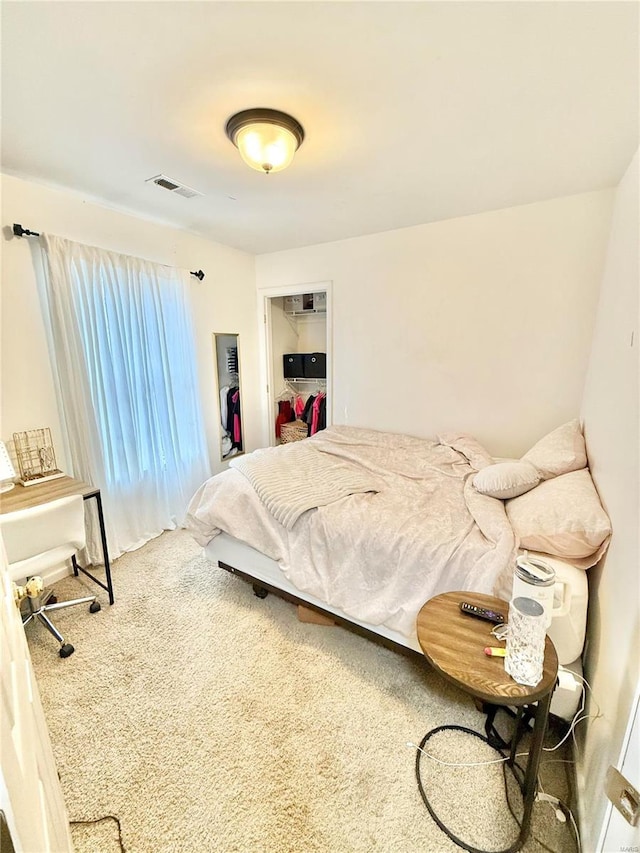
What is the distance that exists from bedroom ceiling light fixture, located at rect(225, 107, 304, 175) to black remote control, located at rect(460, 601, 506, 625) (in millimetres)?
2058

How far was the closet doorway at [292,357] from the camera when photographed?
4.09m

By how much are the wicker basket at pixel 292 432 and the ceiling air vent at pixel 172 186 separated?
262 cm

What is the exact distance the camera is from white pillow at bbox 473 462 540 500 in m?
1.89

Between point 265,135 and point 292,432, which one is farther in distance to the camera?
point 292,432

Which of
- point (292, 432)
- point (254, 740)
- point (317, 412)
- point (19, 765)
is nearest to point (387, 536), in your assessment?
point (254, 740)

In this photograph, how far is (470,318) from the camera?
9.43 feet

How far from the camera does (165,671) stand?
1726mm

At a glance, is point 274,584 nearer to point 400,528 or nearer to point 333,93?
point 400,528

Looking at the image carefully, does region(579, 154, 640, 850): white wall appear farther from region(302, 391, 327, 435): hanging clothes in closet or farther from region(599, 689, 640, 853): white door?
region(302, 391, 327, 435): hanging clothes in closet

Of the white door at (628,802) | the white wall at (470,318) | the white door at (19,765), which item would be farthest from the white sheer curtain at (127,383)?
the white door at (628,802)

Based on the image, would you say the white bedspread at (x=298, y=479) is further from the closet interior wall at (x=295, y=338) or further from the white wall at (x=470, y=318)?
the closet interior wall at (x=295, y=338)

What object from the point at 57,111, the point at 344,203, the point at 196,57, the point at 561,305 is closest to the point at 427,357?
the point at 561,305

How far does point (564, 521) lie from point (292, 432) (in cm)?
327

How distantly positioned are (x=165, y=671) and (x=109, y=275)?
255 cm
